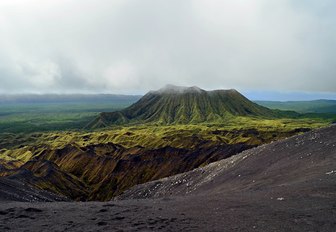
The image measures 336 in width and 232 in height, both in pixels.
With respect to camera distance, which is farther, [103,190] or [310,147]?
[103,190]

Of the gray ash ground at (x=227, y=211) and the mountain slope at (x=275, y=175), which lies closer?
the gray ash ground at (x=227, y=211)

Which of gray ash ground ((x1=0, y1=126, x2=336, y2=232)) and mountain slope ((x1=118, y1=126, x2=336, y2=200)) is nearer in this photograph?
gray ash ground ((x1=0, y1=126, x2=336, y2=232))

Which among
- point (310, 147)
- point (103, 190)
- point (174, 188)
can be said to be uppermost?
point (310, 147)

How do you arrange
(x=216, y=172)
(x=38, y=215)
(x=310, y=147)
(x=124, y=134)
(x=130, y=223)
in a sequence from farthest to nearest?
(x=124, y=134) → (x=216, y=172) → (x=310, y=147) → (x=38, y=215) → (x=130, y=223)

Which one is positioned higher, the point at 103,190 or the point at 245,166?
the point at 245,166

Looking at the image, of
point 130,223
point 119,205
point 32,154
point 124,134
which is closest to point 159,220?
point 130,223

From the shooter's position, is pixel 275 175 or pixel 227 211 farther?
pixel 275 175

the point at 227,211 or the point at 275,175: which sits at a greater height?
the point at 227,211

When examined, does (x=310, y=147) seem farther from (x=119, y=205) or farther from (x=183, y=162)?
(x=183, y=162)

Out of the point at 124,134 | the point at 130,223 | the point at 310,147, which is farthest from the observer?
the point at 124,134
